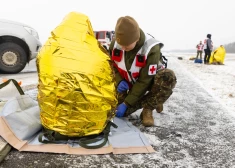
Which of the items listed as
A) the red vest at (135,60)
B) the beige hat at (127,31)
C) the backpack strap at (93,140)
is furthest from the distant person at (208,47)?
the backpack strap at (93,140)

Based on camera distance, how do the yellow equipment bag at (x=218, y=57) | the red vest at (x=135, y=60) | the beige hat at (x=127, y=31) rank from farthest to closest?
the yellow equipment bag at (x=218, y=57) < the red vest at (x=135, y=60) < the beige hat at (x=127, y=31)

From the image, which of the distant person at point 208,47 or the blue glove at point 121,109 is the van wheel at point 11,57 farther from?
the distant person at point 208,47

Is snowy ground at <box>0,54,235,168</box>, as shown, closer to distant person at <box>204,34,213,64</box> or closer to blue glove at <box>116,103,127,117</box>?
blue glove at <box>116,103,127,117</box>

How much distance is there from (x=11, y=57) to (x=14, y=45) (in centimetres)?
25

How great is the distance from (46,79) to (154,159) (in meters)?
0.96

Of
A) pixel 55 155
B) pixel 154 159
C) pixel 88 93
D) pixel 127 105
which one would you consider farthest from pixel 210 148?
pixel 55 155

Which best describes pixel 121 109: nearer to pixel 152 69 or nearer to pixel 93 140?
pixel 152 69

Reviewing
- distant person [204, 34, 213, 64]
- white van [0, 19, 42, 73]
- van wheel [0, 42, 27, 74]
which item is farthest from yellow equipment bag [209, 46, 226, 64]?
van wheel [0, 42, 27, 74]

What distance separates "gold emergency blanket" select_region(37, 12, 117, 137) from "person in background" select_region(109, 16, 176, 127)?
315mm

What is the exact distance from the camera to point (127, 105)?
2.73 meters

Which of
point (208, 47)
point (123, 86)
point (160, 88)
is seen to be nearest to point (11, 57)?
point (123, 86)

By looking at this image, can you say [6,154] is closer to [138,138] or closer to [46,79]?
[46,79]

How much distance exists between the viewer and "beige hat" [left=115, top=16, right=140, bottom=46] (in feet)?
7.66

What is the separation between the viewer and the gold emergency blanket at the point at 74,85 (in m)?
2.04
